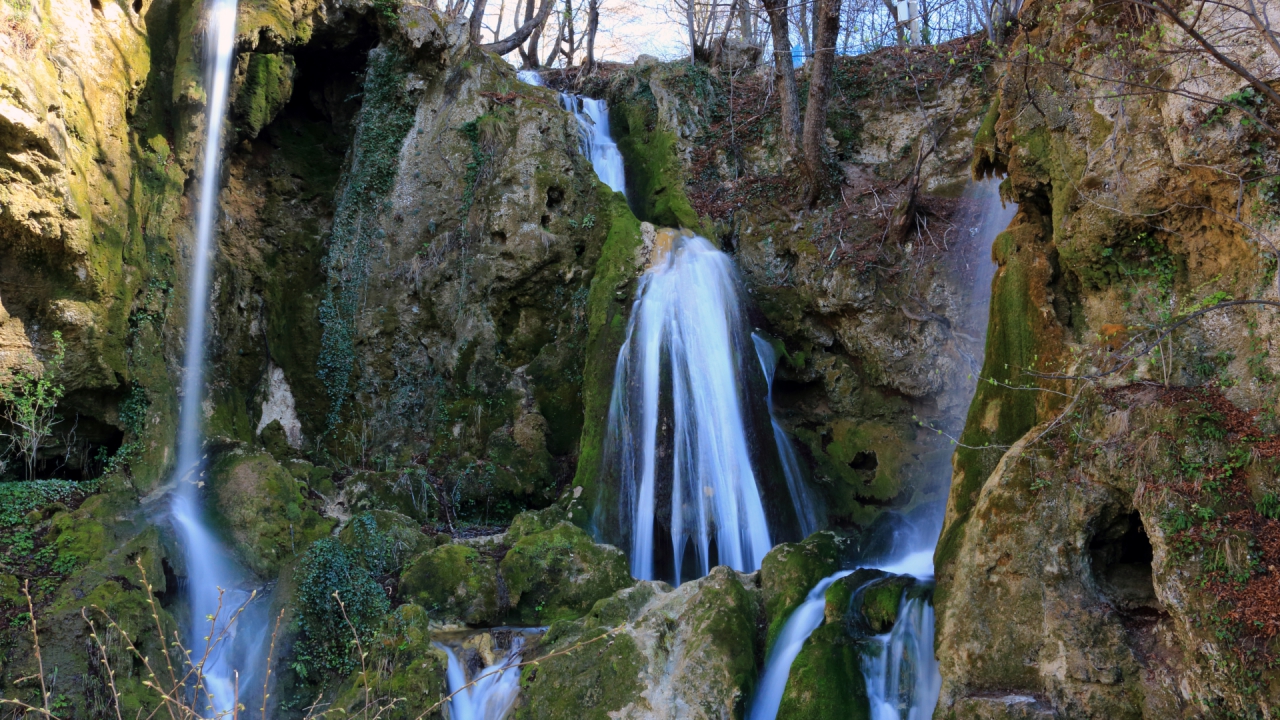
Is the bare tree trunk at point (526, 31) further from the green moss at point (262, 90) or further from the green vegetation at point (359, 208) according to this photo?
the green moss at point (262, 90)

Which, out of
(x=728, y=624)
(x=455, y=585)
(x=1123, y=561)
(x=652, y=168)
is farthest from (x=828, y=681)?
(x=652, y=168)

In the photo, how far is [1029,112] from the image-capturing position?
688 cm

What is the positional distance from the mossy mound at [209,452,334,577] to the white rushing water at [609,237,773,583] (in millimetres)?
3741

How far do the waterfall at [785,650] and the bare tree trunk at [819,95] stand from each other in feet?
23.6

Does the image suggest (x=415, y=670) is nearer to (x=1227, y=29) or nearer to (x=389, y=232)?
(x=1227, y=29)

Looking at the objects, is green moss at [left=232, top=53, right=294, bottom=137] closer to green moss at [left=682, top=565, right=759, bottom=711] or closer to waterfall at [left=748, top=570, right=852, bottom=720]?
green moss at [left=682, top=565, right=759, bottom=711]

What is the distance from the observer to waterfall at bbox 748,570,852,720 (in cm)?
596

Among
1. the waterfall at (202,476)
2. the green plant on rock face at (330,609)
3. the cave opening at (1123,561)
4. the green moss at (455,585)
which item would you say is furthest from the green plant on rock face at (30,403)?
the cave opening at (1123,561)

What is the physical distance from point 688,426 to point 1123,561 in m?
5.18

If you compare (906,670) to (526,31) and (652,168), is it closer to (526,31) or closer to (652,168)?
(652,168)

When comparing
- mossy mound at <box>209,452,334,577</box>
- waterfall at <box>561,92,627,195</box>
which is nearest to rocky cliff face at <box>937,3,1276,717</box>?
mossy mound at <box>209,452,334,577</box>

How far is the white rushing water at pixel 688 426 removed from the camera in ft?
30.1

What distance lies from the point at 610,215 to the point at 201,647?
790 centimetres

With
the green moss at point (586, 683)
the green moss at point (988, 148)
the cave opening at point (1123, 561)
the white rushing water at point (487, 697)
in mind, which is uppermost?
the green moss at point (988, 148)
